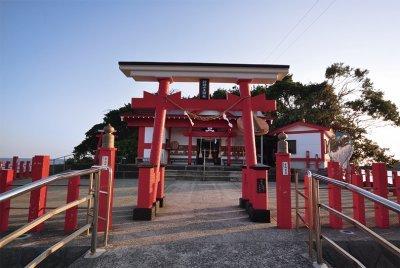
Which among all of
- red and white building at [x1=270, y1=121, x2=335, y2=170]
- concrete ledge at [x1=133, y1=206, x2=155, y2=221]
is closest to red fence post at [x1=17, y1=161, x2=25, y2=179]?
concrete ledge at [x1=133, y1=206, x2=155, y2=221]

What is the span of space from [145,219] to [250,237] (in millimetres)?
2219

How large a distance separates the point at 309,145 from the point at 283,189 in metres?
16.4

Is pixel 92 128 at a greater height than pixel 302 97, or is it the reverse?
pixel 302 97

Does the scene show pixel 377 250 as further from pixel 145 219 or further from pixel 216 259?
pixel 145 219

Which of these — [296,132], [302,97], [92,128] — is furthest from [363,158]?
[92,128]

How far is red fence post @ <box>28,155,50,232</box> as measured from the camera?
177 inches

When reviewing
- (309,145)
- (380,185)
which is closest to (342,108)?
(309,145)

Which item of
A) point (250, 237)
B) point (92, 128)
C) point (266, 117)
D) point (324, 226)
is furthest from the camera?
point (92, 128)

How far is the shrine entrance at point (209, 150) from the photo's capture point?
20.6m

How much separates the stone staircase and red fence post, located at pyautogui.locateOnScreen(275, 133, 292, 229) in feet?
34.0

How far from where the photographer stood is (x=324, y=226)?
16.2 ft

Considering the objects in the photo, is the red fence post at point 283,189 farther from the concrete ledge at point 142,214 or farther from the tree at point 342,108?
the tree at point 342,108

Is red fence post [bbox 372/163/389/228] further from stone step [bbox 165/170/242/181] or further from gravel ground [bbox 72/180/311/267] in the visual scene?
stone step [bbox 165/170/242/181]

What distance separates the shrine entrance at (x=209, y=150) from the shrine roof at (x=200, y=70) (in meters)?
14.0
